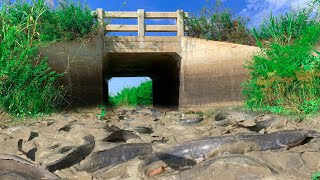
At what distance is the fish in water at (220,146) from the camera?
12.7 ft

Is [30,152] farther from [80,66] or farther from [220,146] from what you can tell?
[80,66]

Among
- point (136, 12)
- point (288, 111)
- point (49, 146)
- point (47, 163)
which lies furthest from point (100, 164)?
point (136, 12)

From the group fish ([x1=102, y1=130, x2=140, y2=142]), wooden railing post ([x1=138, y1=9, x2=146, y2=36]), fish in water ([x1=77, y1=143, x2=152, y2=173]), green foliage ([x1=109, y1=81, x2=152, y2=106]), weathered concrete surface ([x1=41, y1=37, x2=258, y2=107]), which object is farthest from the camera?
green foliage ([x1=109, y1=81, x2=152, y2=106])

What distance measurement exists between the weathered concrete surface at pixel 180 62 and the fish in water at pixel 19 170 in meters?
8.32

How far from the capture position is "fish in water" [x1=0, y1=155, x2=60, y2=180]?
3.35 meters

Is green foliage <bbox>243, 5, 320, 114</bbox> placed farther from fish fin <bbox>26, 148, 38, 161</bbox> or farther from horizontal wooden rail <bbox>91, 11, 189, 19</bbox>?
fish fin <bbox>26, 148, 38, 161</bbox>

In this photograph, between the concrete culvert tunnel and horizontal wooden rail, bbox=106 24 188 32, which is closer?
horizontal wooden rail, bbox=106 24 188 32

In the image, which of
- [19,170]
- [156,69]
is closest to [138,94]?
[156,69]

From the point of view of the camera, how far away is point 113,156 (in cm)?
410

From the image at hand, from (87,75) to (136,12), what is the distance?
239 centimetres

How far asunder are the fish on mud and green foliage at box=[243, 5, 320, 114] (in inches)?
125

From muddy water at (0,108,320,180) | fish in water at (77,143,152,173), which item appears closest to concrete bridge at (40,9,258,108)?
muddy water at (0,108,320,180)

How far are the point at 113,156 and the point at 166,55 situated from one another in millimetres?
9612

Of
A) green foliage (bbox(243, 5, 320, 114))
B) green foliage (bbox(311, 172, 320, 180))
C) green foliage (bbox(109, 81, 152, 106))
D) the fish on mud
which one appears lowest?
green foliage (bbox(109, 81, 152, 106))
